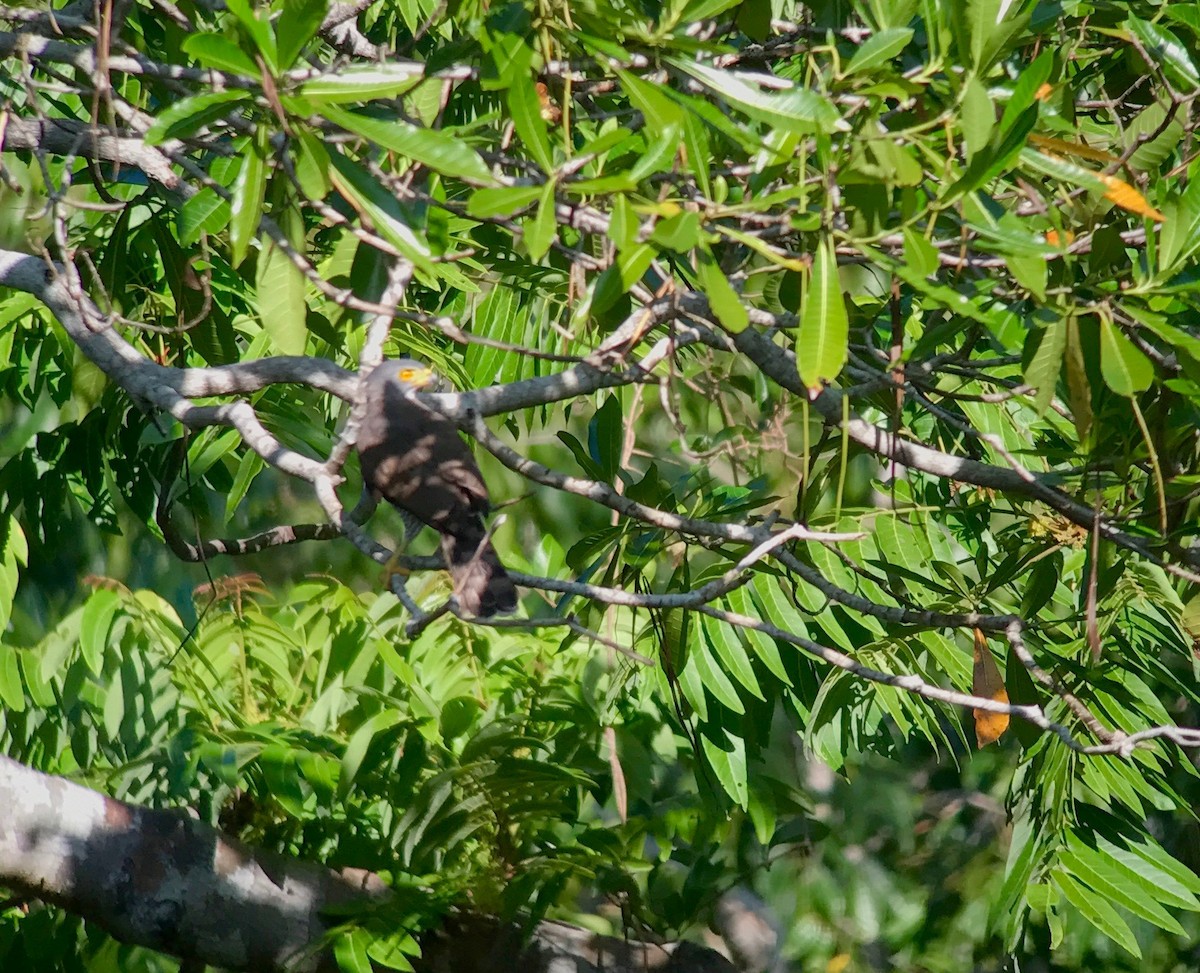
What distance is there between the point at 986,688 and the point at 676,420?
0.81 metres

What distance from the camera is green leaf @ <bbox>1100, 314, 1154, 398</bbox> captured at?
1.83 meters

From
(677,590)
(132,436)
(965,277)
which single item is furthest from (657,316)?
(132,436)

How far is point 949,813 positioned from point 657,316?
384 cm

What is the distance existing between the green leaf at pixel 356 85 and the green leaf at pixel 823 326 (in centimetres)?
61

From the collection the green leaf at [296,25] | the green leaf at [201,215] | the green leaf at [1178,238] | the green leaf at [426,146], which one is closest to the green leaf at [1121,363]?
the green leaf at [1178,238]

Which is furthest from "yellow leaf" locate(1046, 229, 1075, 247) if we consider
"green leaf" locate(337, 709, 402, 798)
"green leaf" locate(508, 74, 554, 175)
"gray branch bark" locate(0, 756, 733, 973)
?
"gray branch bark" locate(0, 756, 733, 973)

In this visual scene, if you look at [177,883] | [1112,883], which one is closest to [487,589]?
[177,883]

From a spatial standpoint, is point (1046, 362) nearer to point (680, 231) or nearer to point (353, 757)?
point (680, 231)

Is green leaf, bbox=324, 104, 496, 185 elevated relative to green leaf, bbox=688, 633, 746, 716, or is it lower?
elevated

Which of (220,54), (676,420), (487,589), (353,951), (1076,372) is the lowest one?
(353,951)

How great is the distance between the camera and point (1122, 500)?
2.60 m

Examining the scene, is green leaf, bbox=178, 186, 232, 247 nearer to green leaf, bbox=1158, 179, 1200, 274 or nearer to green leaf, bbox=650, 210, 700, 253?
green leaf, bbox=650, 210, 700, 253

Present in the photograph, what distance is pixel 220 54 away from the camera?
5.59ft

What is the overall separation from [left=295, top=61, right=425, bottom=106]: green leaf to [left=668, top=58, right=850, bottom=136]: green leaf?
40 cm
